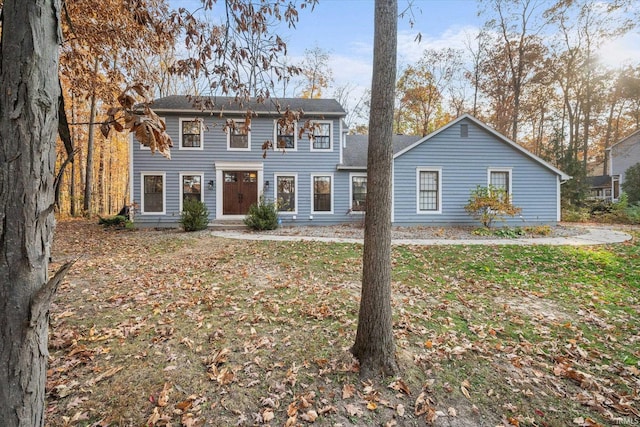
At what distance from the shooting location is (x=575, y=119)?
72.8ft

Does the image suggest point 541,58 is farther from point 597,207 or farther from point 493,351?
→ point 493,351

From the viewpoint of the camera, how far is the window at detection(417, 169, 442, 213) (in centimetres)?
1366

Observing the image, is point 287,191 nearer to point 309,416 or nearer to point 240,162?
point 240,162

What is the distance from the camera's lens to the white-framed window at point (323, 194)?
14539mm

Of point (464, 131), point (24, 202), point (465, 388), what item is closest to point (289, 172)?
point (464, 131)

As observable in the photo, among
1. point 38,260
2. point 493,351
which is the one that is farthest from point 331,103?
point 38,260

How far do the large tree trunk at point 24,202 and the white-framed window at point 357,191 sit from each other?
13558 millimetres

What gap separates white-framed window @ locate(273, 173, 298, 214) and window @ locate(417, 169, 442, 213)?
578 centimetres

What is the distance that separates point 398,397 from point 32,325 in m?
2.80

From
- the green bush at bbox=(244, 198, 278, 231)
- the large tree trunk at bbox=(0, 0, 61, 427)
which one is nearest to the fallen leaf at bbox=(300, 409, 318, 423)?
the large tree trunk at bbox=(0, 0, 61, 427)

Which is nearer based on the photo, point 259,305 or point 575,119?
point 259,305

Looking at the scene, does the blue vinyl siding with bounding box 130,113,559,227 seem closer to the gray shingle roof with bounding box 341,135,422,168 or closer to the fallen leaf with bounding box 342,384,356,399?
the gray shingle roof with bounding box 341,135,422,168

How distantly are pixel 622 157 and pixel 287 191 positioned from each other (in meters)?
25.6

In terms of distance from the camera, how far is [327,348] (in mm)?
3445
